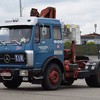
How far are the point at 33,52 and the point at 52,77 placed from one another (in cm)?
133

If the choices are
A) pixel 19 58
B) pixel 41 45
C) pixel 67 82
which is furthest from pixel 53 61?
pixel 67 82

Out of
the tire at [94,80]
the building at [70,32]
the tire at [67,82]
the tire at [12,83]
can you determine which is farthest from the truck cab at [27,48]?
the tire at [94,80]

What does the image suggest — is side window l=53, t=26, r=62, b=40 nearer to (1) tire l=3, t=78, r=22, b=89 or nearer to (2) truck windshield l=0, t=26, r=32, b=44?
(2) truck windshield l=0, t=26, r=32, b=44

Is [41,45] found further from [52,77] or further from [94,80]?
[94,80]

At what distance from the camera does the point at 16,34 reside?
16344 mm

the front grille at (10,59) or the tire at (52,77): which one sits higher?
the front grille at (10,59)

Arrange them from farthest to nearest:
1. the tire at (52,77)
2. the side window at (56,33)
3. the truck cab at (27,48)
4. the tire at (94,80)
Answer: the tire at (94,80) → the side window at (56,33) → the tire at (52,77) → the truck cab at (27,48)

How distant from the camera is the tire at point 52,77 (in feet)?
53.4

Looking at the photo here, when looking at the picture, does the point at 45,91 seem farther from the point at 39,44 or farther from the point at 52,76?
the point at 39,44

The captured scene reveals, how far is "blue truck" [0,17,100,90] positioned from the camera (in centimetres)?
1595

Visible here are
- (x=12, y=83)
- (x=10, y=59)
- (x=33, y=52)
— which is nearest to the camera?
(x=33, y=52)

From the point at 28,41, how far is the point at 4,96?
246 cm

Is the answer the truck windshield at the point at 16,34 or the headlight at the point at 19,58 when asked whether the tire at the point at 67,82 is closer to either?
the headlight at the point at 19,58

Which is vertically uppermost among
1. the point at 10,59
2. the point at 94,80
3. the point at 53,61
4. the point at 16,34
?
the point at 16,34
